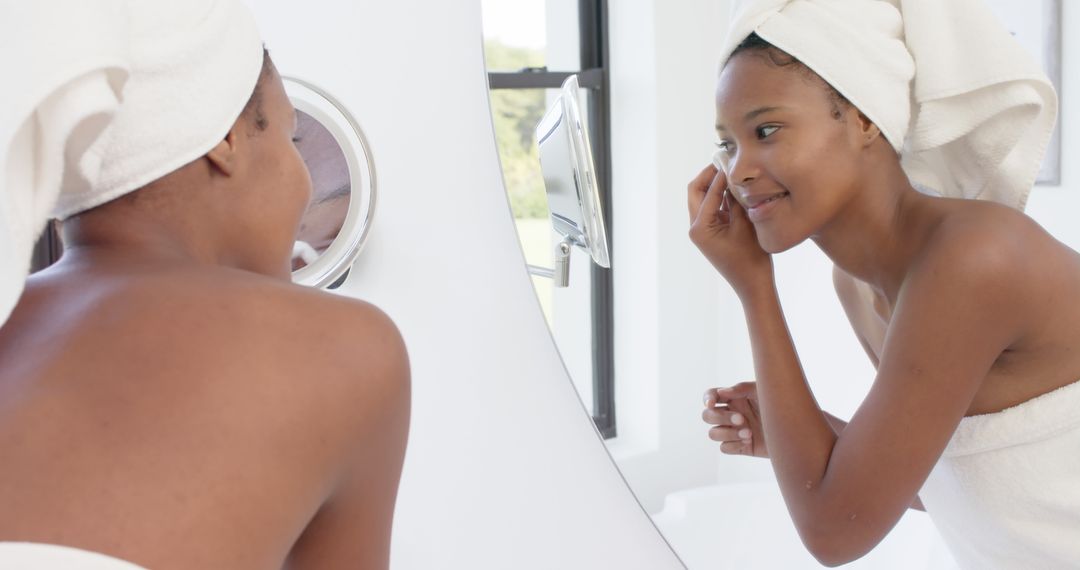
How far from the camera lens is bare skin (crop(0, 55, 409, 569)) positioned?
0.46 meters

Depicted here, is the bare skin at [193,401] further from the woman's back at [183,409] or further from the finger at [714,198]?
the finger at [714,198]

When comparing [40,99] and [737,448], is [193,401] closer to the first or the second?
[40,99]

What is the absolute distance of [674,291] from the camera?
35.1 inches

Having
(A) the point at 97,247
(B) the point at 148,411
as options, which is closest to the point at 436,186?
(A) the point at 97,247

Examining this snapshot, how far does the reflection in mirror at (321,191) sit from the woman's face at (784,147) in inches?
15.3

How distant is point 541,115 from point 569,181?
7 centimetres

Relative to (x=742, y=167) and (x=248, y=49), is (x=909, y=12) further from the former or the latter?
(x=248, y=49)

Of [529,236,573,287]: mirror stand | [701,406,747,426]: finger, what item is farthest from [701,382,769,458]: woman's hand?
[529,236,573,287]: mirror stand

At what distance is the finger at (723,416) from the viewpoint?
84 centimetres

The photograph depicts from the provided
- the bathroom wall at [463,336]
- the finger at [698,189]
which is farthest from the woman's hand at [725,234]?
the bathroom wall at [463,336]

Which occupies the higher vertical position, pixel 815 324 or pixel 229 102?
pixel 229 102

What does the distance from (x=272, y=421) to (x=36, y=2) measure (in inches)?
9.5

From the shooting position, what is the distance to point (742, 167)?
765 mm

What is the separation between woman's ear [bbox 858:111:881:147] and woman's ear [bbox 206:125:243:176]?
45 centimetres
